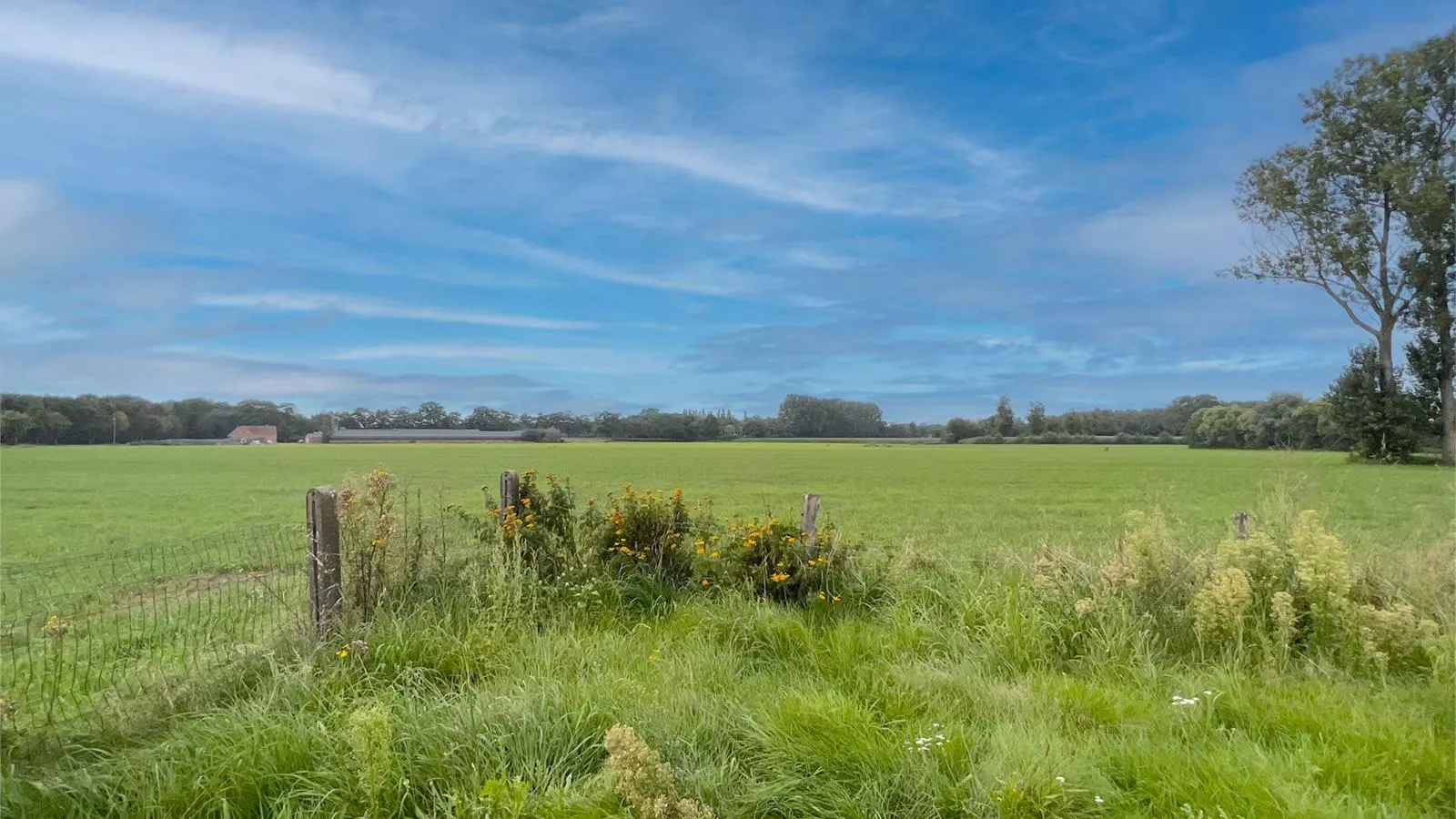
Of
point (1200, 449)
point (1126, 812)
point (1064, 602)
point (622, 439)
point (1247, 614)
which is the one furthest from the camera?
point (622, 439)

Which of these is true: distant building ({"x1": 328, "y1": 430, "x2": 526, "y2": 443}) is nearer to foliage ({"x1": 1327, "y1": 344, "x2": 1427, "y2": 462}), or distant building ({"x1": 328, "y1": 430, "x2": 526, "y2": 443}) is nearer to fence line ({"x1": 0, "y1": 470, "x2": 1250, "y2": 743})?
foliage ({"x1": 1327, "y1": 344, "x2": 1427, "y2": 462})

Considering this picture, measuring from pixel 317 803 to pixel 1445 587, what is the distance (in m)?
6.83

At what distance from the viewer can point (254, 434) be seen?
262ft

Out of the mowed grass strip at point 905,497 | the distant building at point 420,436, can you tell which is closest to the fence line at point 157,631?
the mowed grass strip at point 905,497

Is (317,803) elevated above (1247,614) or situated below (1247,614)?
below

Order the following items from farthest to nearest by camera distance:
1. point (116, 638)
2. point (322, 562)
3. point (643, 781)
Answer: point (116, 638)
point (322, 562)
point (643, 781)

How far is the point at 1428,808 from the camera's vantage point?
10.3ft

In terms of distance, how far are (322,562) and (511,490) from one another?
6.21 ft

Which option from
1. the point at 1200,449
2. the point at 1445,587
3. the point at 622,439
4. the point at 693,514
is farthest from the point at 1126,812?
the point at 622,439

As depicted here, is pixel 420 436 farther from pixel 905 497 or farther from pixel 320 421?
pixel 905 497

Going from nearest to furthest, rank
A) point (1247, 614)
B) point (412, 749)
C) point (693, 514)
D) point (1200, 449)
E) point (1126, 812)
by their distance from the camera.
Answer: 1. point (1126, 812)
2. point (412, 749)
3. point (1247, 614)
4. point (693, 514)
5. point (1200, 449)

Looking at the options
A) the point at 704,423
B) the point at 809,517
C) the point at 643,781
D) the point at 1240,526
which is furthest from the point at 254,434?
the point at 643,781

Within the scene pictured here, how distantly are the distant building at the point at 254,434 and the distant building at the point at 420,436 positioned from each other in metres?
7.77

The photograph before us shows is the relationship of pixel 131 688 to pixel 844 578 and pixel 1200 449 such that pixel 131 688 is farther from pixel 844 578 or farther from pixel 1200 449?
pixel 1200 449
